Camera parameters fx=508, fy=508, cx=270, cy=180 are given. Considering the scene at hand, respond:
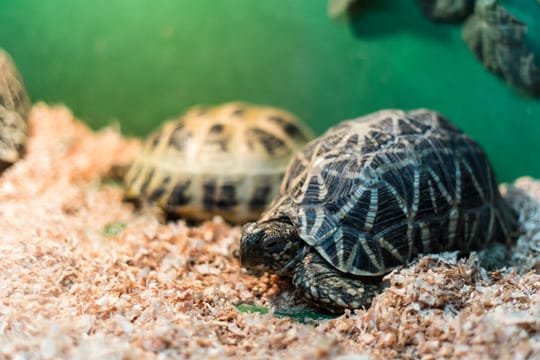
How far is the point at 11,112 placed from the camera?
4.98 meters

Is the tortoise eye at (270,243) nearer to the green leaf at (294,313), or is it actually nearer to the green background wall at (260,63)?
the green leaf at (294,313)

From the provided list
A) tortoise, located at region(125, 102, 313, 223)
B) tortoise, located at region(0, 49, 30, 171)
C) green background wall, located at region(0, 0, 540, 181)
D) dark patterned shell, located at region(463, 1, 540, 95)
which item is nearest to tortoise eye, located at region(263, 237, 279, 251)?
tortoise, located at region(125, 102, 313, 223)

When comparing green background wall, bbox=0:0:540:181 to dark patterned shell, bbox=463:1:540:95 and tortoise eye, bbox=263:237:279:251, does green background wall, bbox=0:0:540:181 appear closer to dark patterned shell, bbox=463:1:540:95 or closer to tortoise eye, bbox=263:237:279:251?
dark patterned shell, bbox=463:1:540:95

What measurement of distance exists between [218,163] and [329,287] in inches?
78.3

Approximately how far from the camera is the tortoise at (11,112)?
4.70 meters

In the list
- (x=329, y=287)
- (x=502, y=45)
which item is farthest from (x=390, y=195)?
(x=502, y=45)

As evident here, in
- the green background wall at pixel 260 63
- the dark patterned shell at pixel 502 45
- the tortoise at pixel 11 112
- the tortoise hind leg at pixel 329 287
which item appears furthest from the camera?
the tortoise at pixel 11 112

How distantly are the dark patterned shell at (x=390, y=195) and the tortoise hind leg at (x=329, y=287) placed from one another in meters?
0.06

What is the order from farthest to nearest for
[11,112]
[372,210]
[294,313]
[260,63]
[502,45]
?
[260,63] < [11,112] < [502,45] < [372,210] < [294,313]

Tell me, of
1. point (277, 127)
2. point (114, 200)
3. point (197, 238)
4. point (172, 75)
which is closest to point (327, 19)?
point (277, 127)

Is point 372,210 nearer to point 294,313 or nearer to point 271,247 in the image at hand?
point 271,247

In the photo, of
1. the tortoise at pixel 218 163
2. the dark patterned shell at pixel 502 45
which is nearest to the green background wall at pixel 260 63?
the dark patterned shell at pixel 502 45

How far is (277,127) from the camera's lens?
4914mm

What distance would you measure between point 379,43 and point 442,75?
65 centimetres
